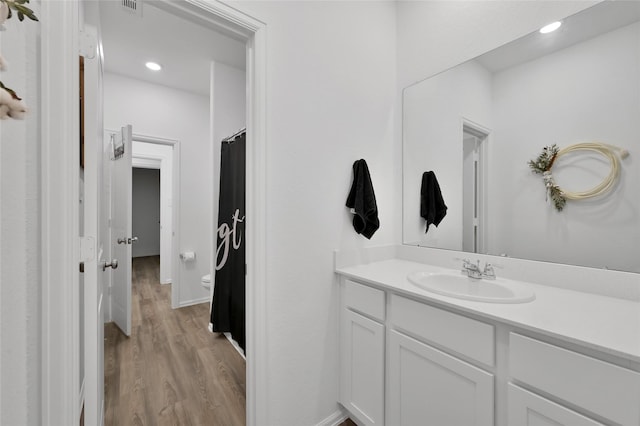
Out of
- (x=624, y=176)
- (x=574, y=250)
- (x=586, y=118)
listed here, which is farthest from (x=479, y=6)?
(x=574, y=250)

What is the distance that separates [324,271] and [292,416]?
30.1 inches

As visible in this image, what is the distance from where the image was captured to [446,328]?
1.10m

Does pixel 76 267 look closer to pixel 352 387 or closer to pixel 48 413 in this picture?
pixel 48 413

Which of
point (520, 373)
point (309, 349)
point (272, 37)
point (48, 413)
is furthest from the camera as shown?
point (309, 349)

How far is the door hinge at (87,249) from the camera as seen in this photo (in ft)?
3.11

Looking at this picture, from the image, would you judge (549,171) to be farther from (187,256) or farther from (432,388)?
(187,256)

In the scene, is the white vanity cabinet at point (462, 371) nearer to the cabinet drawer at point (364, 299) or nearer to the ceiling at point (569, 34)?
the cabinet drawer at point (364, 299)

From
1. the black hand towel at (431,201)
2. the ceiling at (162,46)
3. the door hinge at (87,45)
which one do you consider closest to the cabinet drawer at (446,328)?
the black hand towel at (431,201)

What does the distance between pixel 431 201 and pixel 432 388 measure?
1102 mm

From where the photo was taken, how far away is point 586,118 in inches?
47.8

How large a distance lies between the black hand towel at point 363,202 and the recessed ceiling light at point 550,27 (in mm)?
1063

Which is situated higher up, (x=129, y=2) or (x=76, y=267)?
(x=129, y=2)

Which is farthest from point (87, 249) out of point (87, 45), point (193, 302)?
point (193, 302)

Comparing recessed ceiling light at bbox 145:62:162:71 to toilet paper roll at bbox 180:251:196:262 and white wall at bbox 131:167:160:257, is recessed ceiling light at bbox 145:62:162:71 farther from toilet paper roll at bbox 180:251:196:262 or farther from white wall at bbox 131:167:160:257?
white wall at bbox 131:167:160:257
